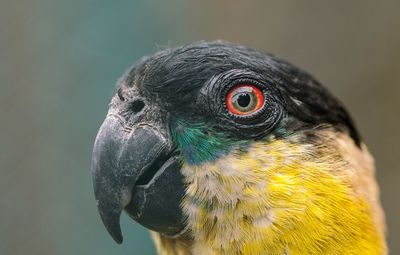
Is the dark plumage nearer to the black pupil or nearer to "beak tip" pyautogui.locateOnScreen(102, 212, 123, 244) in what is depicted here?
the black pupil

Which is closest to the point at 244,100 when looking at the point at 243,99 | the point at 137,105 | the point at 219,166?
the point at 243,99

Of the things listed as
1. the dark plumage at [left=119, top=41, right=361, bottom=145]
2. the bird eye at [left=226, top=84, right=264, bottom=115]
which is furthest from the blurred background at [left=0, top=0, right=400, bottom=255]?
the bird eye at [left=226, top=84, right=264, bottom=115]

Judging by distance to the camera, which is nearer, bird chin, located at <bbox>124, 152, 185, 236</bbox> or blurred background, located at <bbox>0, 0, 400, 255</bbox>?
bird chin, located at <bbox>124, 152, 185, 236</bbox>

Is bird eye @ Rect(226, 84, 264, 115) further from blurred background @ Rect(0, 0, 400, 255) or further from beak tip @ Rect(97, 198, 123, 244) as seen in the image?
blurred background @ Rect(0, 0, 400, 255)

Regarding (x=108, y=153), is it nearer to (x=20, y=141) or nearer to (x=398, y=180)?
(x=20, y=141)

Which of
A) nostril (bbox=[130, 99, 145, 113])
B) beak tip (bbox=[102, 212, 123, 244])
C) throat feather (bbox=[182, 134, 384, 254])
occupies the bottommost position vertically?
throat feather (bbox=[182, 134, 384, 254])

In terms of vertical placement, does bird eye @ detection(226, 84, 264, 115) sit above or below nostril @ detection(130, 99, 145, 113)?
below

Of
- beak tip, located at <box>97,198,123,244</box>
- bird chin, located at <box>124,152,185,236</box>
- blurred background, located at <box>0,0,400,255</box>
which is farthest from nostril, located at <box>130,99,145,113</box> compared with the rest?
blurred background, located at <box>0,0,400,255</box>
